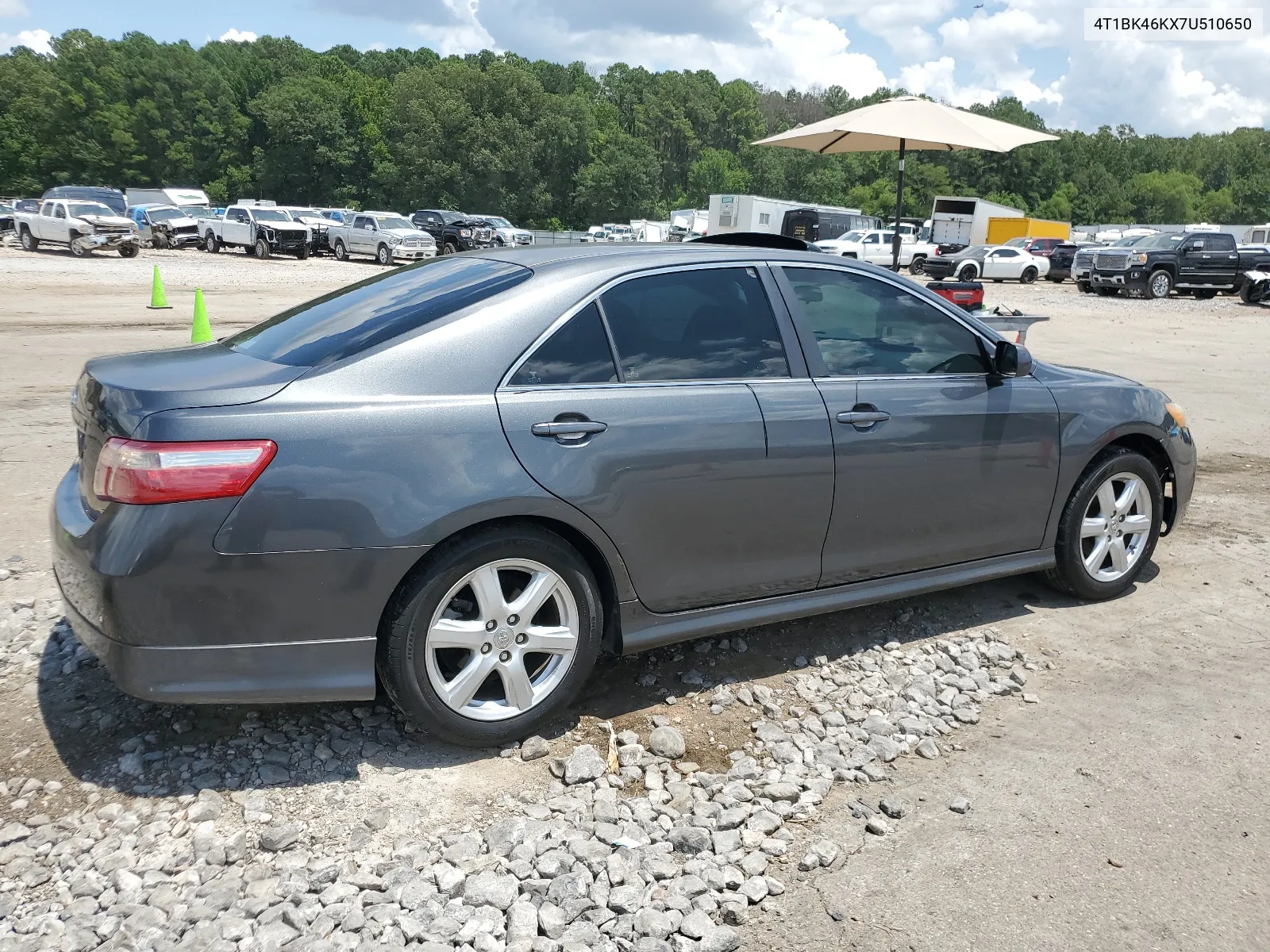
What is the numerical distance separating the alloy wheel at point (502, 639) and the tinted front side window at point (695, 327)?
80 centimetres

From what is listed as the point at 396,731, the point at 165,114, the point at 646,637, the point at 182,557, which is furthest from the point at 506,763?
the point at 165,114

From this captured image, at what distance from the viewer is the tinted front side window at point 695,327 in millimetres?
3623

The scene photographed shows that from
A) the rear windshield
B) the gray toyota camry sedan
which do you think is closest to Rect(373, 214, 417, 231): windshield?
the rear windshield

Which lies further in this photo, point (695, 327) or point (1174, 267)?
point (1174, 267)

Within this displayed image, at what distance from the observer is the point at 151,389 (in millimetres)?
3047

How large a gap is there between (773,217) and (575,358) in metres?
49.1

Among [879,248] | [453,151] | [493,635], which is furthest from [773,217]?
[493,635]

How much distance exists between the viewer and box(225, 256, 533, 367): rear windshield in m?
3.35

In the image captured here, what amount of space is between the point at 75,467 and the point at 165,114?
114129 mm

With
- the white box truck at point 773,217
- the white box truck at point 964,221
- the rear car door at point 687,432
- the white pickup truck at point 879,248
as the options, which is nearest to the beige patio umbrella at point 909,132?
the rear car door at point 687,432

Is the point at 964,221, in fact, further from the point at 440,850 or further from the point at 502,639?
the point at 440,850

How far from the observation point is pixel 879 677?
409 cm

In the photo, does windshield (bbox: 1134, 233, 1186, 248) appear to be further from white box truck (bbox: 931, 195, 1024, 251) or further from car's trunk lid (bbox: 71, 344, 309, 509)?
car's trunk lid (bbox: 71, 344, 309, 509)

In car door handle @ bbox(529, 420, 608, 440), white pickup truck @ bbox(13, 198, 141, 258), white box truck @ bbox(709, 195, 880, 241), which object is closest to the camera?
car door handle @ bbox(529, 420, 608, 440)
